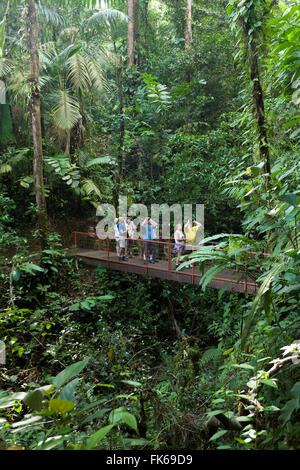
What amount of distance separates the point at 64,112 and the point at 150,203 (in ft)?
14.1

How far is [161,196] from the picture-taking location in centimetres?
1223

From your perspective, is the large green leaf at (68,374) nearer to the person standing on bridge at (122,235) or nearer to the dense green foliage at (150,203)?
the dense green foliage at (150,203)

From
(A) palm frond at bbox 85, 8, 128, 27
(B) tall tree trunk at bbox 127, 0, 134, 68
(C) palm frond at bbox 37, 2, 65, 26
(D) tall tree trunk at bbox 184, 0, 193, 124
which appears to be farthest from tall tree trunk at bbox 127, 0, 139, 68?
(C) palm frond at bbox 37, 2, 65, 26

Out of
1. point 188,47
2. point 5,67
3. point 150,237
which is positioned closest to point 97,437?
point 150,237

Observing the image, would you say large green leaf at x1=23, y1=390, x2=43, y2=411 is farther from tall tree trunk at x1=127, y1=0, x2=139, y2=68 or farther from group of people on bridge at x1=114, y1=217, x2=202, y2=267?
tall tree trunk at x1=127, y1=0, x2=139, y2=68

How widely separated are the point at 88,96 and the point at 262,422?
37.8 ft

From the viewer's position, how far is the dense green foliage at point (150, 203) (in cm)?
247

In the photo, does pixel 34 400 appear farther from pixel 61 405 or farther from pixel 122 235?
pixel 122 235

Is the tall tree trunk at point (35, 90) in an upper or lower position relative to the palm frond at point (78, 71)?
lower

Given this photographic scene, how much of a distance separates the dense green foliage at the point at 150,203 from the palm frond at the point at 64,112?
0.14 ft

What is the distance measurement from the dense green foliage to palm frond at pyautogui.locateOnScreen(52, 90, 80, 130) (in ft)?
0.14

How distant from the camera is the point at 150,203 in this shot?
12.2 metres

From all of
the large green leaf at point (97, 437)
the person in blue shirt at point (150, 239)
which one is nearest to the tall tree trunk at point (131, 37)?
the person in blue shirt at point (150, 239)
